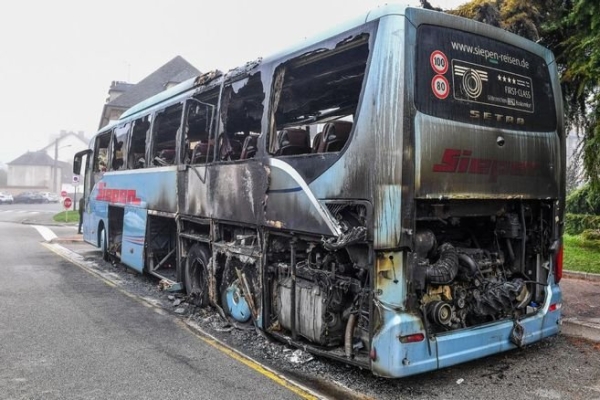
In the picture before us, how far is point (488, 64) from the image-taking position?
4.61 m

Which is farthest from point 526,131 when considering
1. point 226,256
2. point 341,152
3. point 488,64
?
point 226,256

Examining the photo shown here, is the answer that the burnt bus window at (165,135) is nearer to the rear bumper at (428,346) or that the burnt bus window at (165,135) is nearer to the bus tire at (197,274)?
the bus tire at (197,274)

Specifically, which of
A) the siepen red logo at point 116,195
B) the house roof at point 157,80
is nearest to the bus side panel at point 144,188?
the siepen red logo at point 116,195

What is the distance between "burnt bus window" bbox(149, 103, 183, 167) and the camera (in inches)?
320

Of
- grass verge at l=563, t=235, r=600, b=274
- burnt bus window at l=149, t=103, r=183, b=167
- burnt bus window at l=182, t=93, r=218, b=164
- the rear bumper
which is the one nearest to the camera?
the rear bumper

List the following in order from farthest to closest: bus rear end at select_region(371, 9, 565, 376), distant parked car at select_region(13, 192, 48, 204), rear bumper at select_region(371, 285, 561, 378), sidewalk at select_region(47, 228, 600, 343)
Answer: distant parked car at select_region(13, 192, 48, 204) < sidewalk at select_region(47, 228, 600, 343) < bus rear end at select_region(371, 9, 565, 376) < rear bumper at select_region(371, 285, 561, 378)

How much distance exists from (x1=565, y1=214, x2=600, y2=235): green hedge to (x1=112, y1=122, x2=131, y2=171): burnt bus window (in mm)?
10942

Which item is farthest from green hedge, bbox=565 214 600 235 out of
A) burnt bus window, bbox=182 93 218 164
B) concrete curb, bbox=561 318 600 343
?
burnt bus window, bbox=182 93 218 164

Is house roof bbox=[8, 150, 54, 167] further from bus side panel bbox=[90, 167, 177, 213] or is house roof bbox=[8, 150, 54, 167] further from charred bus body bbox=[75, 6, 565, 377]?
charred bus body bbox=[75, 6, 565, 377]

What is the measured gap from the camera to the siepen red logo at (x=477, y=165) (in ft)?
13.8

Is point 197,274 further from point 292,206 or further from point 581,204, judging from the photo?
point 581,204

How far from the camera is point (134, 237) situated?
30.5 feet

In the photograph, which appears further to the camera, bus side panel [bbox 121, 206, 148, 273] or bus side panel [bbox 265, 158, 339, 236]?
bus side panel [bbox 121, 206, 148, 273]

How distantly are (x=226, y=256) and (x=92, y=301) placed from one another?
280 cm
